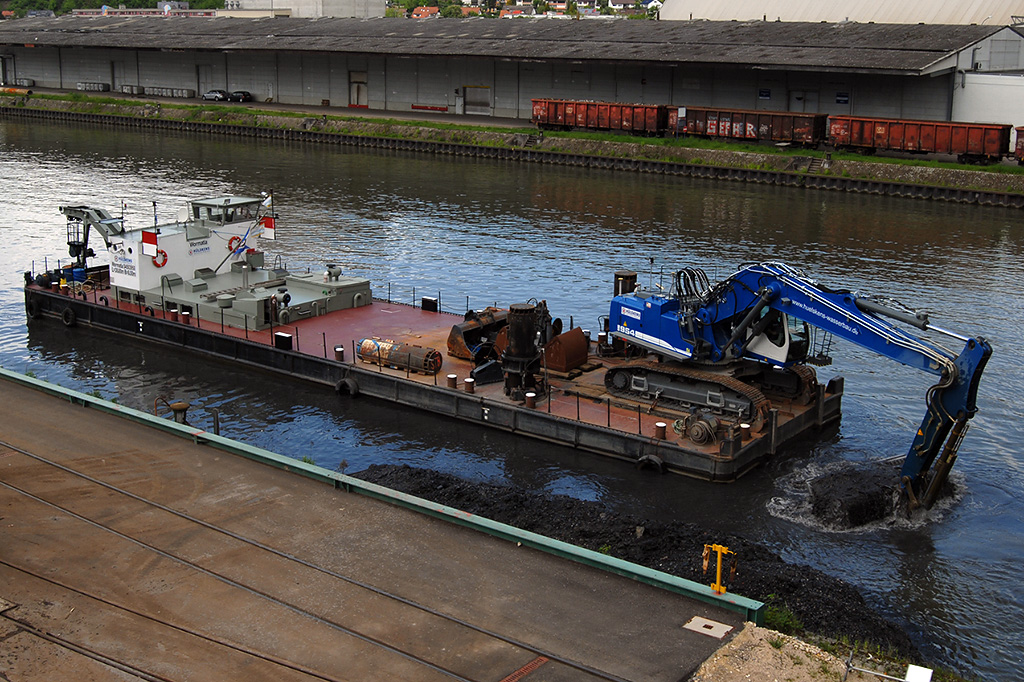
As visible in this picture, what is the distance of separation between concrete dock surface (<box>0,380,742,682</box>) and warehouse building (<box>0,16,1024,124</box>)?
62440 millimetres

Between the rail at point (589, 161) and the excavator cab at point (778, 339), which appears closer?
the excavator cab at point (778, 339)

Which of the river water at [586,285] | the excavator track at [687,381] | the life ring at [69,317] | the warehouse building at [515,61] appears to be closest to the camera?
the river water at [586,285]

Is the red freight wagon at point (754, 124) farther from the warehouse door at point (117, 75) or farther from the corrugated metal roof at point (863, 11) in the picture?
the warehouse door at point (117, 75)

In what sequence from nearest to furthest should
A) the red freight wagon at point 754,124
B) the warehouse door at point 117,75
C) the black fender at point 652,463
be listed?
the black fender at point 652,463 < the red freight wagon at point 754,124 < the warehouse door at point 117,75

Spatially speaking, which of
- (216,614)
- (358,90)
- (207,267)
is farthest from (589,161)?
(216,614)

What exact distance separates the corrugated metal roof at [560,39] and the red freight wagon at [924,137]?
3894mm

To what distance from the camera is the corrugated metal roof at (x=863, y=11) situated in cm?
8541

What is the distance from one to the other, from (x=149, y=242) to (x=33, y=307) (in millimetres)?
7582

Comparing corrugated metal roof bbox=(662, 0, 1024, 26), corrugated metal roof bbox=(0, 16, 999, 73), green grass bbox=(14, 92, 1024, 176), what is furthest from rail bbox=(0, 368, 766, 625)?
corrugated metal roof bbox=(662, 0, 1024, 26)

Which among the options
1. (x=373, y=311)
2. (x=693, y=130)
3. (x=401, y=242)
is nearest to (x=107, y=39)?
(x=693, y=130)

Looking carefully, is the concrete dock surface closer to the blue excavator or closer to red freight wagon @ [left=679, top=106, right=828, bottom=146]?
the blue excavator

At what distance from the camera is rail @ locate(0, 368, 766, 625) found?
1705cm

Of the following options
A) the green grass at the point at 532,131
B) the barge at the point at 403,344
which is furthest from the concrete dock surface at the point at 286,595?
the green grass at the point at 532,131

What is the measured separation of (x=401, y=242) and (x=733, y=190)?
27.6m
